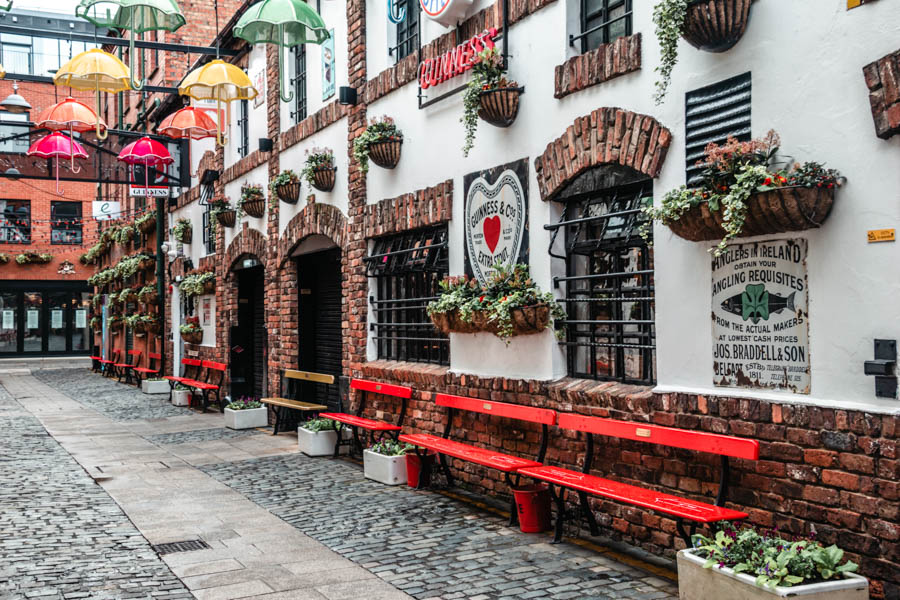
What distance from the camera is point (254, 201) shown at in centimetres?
1396

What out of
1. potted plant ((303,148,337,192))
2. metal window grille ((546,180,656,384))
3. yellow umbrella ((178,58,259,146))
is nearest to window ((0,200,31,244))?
yellow umbrella ((178,58,259,146))

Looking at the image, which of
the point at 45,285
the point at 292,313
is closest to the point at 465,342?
the point at 292,313

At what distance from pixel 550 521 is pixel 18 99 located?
1918 centimetres

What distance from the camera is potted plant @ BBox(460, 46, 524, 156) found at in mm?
7445

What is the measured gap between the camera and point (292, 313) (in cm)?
1298

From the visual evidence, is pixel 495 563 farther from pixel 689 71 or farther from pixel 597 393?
pixel 689 71

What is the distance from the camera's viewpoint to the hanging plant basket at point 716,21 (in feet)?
16.9

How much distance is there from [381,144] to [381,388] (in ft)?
9.02

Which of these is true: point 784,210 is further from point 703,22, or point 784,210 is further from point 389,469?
point 389,469

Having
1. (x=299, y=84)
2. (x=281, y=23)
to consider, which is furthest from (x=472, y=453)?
(x=299, y=84)

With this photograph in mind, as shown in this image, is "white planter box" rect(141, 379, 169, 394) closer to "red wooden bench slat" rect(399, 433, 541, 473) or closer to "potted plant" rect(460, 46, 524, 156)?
"red wooden bench slat" rect(399, 433, 541, 473)

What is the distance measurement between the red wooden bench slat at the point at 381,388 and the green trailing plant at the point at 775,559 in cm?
485

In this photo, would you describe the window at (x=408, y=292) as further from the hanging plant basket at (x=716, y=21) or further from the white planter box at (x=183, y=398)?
the white planter box at (x=183, y=398)

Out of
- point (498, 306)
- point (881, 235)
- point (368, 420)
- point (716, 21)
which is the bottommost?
point (368, 420)
